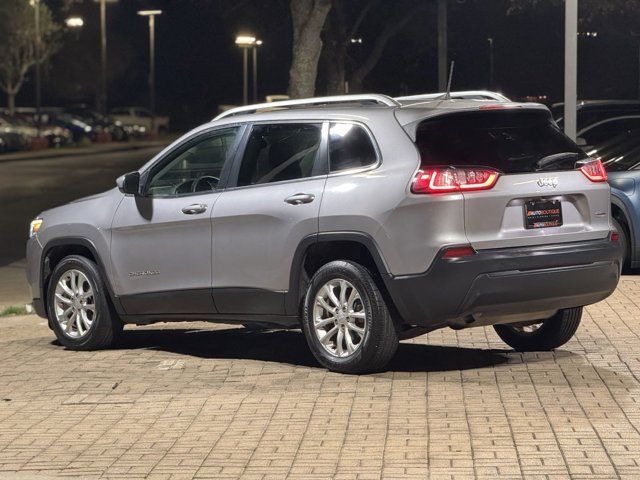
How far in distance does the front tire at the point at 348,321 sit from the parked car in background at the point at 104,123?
64338 millimetres

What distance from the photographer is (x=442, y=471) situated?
673cm

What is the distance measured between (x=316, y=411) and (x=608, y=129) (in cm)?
1322

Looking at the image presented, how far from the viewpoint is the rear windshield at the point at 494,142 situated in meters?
9.10

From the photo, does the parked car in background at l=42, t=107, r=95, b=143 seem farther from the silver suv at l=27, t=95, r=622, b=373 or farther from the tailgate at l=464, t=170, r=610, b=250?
the tailgate at l=464, t=170, r=610, b=250

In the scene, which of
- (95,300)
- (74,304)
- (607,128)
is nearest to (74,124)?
(607,128)

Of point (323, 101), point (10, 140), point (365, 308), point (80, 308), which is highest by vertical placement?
point (323, 101)

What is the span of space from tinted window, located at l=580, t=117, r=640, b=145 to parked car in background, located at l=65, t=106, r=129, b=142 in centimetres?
5404

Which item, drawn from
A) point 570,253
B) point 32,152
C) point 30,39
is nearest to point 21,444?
point 570,253

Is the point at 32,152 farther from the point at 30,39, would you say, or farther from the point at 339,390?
the point at 339,390

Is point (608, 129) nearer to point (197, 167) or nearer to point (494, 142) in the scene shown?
point (197, 167)

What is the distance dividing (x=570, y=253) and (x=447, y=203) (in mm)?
903

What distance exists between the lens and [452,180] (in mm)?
8945

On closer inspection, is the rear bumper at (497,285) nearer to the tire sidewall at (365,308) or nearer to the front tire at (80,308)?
the tire sidewall at (365,308)

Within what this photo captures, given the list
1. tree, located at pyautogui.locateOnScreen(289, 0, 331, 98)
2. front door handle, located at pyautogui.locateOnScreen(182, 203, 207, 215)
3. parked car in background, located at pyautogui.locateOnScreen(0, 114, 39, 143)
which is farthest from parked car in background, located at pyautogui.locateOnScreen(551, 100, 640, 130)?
parked car in background, located at pyautogui.locateOnScreen(0, 114, 39, 143)
